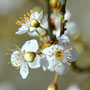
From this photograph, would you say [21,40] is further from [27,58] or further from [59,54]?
[27,58]

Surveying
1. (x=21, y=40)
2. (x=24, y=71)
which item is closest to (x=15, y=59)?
(x=24, y=71)

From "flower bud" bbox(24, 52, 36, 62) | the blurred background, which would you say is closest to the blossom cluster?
"flower bud" bbox(24, 52, 36, 62)

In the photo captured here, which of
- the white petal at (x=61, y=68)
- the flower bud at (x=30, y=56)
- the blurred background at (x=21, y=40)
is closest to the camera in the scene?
the flower bud at (x=30, y=56)

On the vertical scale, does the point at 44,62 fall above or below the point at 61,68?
above

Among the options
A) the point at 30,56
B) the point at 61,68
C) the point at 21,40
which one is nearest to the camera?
the point at 30,56

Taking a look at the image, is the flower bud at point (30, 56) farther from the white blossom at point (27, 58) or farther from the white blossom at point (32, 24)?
the white blossom at point (32, 24)

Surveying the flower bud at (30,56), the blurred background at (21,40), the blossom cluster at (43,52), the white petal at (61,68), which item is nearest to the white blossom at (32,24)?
the blossom cluster at (43,52)

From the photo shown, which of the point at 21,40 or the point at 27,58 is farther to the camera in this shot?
the point at 21,40

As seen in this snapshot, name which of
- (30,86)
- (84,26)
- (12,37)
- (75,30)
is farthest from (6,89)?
(75,30)

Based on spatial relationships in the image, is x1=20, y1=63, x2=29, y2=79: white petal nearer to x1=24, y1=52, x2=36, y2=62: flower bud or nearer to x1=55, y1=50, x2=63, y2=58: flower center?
x1=24, y1=52, x2=36, y2=62: flower bud
